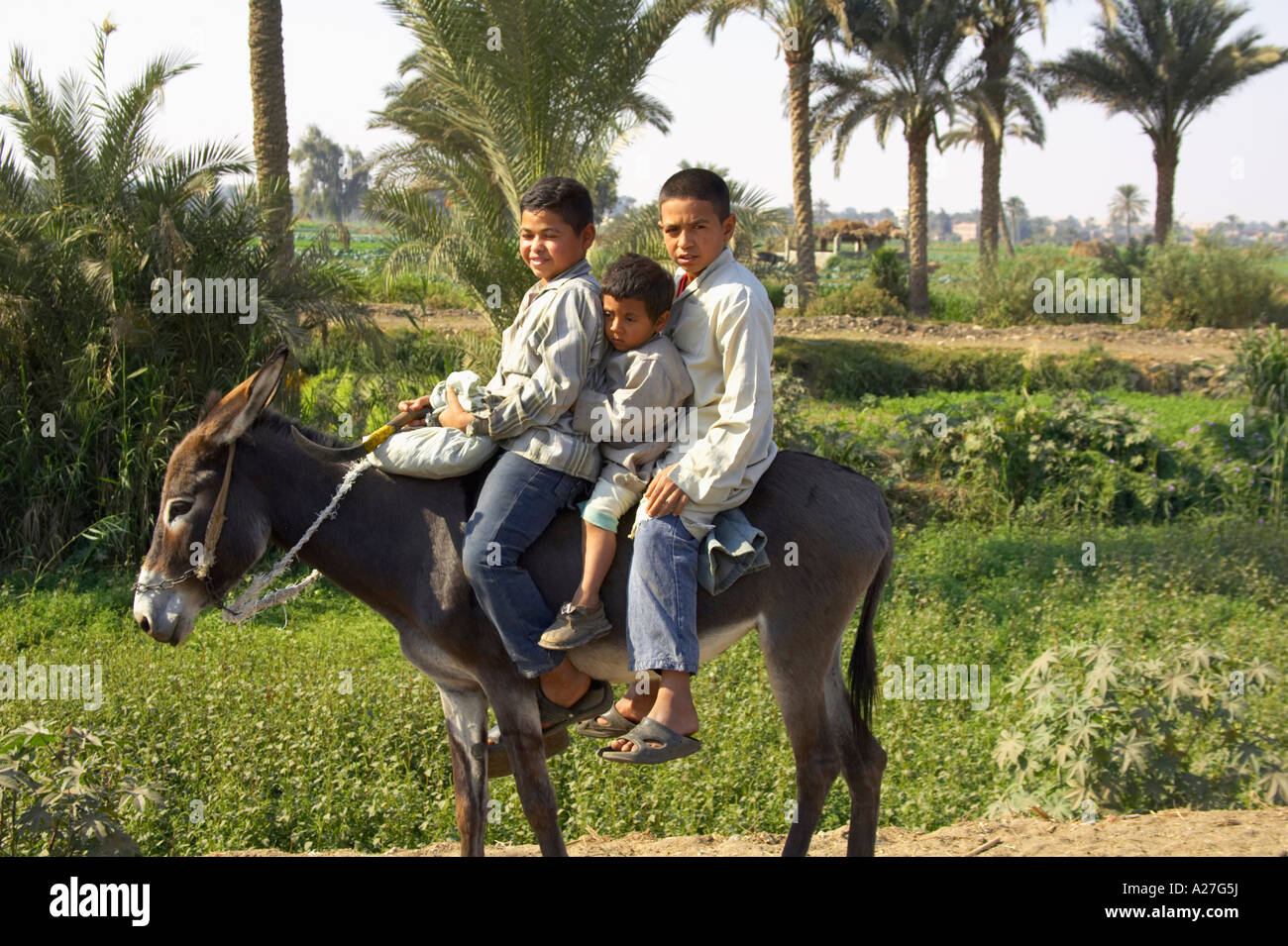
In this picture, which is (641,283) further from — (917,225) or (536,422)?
(917,225)

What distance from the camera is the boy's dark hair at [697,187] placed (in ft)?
13.6

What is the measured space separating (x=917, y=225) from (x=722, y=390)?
2297cm

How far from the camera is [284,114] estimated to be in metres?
12.5

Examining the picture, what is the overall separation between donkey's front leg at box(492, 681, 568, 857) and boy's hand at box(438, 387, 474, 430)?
96 centimetres

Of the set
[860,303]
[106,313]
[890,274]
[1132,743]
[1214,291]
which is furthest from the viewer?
[890,274]

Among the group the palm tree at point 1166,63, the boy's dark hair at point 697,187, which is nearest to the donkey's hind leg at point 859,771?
the boy's dark hair at point 697,187

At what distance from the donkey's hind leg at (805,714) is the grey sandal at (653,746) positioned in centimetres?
47

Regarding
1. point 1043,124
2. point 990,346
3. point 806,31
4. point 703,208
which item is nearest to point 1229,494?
point 990,346

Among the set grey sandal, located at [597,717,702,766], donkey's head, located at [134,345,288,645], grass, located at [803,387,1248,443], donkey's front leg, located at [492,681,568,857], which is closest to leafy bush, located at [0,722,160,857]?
donkey's head, located at [134,345,288,645]

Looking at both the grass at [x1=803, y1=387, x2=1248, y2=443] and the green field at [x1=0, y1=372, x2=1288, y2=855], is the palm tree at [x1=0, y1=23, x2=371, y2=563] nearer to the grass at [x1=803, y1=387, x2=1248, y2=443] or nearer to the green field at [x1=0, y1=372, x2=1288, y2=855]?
the green field at [x1=0, y1=372, x2=1288, y2=855]

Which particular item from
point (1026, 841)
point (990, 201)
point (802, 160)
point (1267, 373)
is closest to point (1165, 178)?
point (990, 201)

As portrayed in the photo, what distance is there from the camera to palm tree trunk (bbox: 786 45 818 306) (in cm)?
2212

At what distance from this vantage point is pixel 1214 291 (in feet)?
76.5
